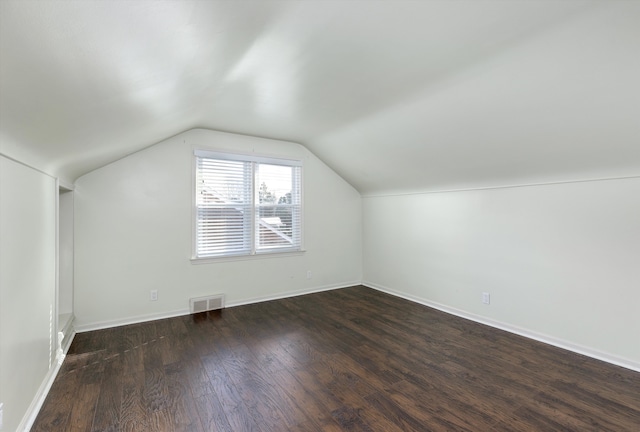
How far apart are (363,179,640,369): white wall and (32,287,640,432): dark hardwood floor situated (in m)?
0.26

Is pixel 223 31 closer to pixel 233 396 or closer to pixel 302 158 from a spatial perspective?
pixel 233 396

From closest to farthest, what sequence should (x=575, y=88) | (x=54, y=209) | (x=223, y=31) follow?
(x=223, y=31), (x=575, y=88), (x=54, y=209)

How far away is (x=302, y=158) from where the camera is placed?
15.7 feet

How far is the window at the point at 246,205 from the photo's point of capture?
402 centimetres

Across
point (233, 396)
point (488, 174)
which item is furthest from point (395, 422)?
point (488, 174)

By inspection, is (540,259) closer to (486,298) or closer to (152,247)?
(486,298)

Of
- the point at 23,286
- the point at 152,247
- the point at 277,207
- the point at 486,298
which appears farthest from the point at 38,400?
the point at 486,298

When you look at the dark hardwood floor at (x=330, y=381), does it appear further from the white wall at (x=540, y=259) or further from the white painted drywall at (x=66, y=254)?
the white painted drywall at (x=66, y=254)

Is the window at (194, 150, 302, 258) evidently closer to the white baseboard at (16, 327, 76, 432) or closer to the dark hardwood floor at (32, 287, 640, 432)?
the dark hardwood floor at (32, 287, 640, 432)

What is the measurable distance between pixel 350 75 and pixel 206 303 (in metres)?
3.29

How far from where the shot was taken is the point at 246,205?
14.2 ft

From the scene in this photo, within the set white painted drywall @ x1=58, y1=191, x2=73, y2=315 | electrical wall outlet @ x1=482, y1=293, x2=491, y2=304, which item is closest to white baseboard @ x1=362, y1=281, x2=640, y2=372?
electrical wall outlet @ x1=482, y1=293, x2=491, y2=304

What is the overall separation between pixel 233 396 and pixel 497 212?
326 centimetres

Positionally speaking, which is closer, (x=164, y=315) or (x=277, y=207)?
(x=164, y=315)
